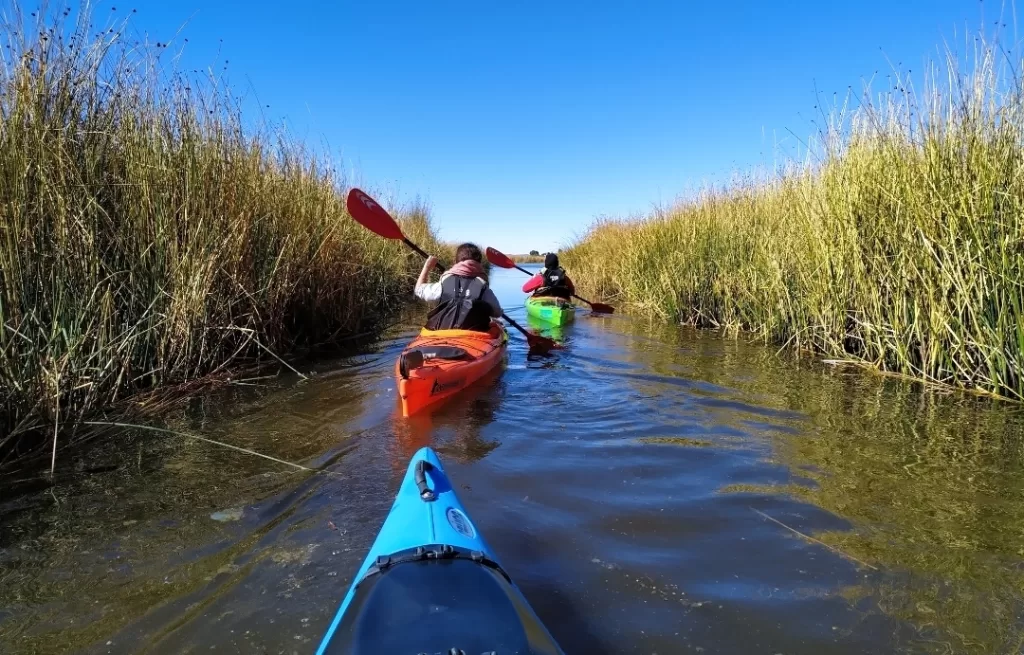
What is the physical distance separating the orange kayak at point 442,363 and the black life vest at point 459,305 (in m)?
0.14

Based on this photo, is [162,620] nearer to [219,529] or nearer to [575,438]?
[219,529]

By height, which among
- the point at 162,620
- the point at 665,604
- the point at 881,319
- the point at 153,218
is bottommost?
the point at 162,620

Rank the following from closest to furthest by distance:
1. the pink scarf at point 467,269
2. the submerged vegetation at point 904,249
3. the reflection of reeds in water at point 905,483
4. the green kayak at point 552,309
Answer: the reflection of reeds in water at point 905,483, the submerged vegetation at point 904,249, the pink scarf at point 467,269, the green kayak at point 552,309

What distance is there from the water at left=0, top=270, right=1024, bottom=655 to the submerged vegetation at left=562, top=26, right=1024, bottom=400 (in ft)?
2.02

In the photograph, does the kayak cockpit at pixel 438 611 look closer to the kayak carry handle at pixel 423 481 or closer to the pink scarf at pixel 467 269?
the kayak carry handle at pixel 423 481

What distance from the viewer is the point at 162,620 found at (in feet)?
6.79

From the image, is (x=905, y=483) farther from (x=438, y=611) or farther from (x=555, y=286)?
(x=555, y=286)

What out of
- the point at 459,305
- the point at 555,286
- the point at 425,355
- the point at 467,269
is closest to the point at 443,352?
the point at 425,355

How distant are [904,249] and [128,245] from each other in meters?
6.49

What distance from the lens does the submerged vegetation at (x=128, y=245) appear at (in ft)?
11.1

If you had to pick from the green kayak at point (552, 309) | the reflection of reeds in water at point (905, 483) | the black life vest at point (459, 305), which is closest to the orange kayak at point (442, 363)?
the black life vest at point (459, 305)

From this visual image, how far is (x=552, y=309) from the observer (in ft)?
33.3

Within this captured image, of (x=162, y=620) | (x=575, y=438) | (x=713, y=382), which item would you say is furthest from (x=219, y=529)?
(x=713, y=382)

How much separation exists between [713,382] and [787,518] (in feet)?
9.76
